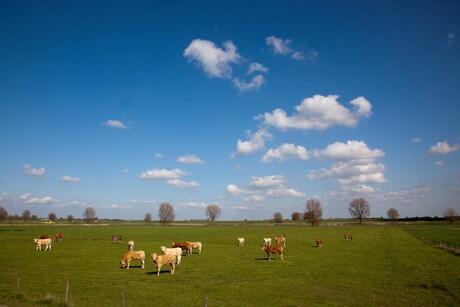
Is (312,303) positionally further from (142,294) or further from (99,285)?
(99,285)

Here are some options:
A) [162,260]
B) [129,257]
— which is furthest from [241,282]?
[129,257]

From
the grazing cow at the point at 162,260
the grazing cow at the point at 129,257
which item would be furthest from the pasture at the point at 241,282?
the grazing cow at the point at 162,260

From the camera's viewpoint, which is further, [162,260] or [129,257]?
[129,257]

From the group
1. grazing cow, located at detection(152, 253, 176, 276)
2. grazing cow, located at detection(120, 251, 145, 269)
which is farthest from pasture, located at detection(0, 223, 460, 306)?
grazing cow, located at detection(152, 253, 176, 276)

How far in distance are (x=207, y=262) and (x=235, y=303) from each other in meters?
16.6

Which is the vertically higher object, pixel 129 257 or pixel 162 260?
pixel 162 260

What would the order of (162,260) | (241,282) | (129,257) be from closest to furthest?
(241,282)
(162,260)
(129,257)

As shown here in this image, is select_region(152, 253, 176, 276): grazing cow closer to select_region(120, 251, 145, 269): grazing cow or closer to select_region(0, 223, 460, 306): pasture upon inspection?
select_region(0, 223, 460, 306): pasture

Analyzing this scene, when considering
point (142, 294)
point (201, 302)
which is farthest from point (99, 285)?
point (201, 302)

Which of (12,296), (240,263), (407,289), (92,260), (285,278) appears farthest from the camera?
(92,260)

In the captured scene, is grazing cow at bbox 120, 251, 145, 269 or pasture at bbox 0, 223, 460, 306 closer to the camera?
pasture at bbox 0, 223, 460, 306

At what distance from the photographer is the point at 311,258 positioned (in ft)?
129

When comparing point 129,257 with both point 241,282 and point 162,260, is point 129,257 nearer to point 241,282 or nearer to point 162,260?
point 162,260

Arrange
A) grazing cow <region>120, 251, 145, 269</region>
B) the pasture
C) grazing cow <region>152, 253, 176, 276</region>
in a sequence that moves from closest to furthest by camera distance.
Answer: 1. the pasture
2. grazing cow <region>152, 253, 176, 276</region>
3. grazing cow <region>120, 251, 145, 269</region>
